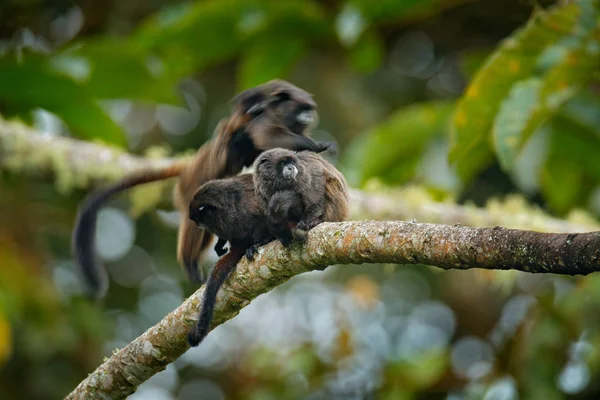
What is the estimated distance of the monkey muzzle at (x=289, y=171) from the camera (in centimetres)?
301

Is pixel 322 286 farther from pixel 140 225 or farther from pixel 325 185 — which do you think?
pixel 325 185

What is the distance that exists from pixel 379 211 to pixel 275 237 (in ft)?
6.89

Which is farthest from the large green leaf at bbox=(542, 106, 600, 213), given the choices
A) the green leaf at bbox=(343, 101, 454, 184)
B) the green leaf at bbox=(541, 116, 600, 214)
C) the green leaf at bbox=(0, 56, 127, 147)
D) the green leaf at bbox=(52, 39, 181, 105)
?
the green leaf at bbox=(0, 56, 127, 147)

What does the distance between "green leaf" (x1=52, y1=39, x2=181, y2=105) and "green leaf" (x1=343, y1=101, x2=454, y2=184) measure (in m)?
1.63

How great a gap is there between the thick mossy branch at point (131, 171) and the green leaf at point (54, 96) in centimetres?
26

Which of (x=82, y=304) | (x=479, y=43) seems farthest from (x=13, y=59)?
(x=479, y=43)

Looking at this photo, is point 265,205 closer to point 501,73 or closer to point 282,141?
point 282,141

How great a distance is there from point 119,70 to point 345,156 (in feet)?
6.68

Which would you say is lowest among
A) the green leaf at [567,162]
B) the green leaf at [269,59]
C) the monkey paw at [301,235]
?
the green leaf at [567,162]

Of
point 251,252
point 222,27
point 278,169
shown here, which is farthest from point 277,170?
point 222,27

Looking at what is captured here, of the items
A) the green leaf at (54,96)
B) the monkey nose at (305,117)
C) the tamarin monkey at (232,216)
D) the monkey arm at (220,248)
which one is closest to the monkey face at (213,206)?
the tamarin monkey at (232,216)

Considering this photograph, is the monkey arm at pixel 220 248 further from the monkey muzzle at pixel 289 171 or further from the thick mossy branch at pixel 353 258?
the monkey muzzle at pixel 289 171

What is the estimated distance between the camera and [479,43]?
741 cm

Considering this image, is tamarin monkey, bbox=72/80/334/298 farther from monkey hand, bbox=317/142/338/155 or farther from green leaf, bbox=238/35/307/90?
green leaf, bbox=238/35/307/90
